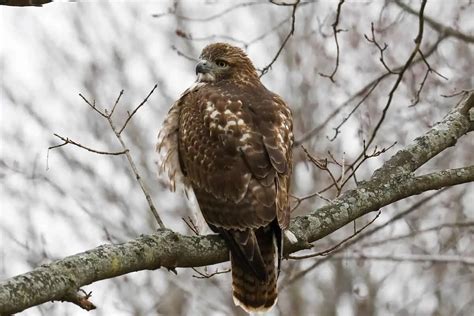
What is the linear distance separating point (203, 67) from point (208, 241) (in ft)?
7.20

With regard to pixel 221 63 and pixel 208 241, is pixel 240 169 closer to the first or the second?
pixel 208 241

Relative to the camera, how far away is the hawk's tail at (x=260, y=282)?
5766mm

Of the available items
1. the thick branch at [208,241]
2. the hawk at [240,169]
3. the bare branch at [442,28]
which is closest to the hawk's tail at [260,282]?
the hawk at [240,169]

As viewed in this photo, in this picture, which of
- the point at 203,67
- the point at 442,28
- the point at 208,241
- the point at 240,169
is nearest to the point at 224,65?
the point at 203,67

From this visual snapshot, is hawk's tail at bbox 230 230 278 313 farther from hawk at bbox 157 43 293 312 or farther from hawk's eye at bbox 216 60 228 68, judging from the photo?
hawk's eye at bbox 216 60 228 68

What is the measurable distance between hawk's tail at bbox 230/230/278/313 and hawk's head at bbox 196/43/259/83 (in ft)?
5.67

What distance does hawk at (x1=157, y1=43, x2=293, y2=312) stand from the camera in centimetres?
570

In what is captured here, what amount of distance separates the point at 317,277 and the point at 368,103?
3692 millimetres

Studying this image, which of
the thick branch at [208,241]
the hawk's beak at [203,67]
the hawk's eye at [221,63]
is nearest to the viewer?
the thick branch at [208,241]

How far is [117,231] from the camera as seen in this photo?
13.8 meters

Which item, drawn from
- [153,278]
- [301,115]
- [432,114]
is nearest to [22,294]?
[432,114]

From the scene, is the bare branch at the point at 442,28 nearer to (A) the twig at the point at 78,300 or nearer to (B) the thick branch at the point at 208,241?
(B) the thick branch at the point at 208,241

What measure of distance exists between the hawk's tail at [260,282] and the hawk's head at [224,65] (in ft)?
5.67

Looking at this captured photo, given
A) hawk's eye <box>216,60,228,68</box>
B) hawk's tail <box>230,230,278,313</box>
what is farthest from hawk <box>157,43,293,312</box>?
hawk's eye <box>216,60,228,68</box>
